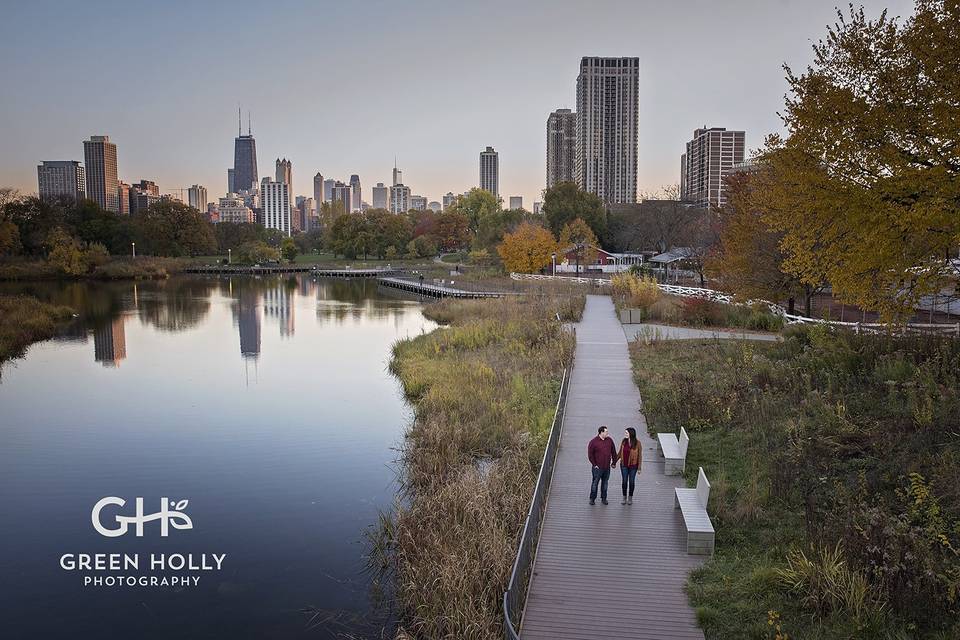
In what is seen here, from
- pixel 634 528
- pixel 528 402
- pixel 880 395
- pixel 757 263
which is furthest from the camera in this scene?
pixel 757 263

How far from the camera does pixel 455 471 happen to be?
51.7ft

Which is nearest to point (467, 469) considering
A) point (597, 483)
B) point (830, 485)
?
point (597, 483)

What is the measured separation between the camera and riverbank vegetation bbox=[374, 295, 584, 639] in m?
10.0

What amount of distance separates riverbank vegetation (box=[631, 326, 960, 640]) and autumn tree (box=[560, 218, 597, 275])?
5762cm

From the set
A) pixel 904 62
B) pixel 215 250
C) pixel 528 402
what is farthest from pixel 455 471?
pixel 215 250

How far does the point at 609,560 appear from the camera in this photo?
9.83 m

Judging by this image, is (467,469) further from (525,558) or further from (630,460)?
(525,558)

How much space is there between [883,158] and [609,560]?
10.8 metres

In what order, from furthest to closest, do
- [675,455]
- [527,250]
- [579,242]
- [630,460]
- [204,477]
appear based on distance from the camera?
[579,242], [527,250], [204,477], [675,455], [630,460]

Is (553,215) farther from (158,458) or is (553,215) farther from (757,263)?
(158,458)

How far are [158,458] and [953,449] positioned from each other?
17.0m

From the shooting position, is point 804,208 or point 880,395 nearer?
point 880,395

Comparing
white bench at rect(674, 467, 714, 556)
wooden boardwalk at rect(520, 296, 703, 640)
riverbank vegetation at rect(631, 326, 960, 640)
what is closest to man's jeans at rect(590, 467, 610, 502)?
wooden boardwalk at rect(520, 296, 703, 640)

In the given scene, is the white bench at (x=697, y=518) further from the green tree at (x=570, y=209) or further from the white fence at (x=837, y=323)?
the green tree at (x=570, y=209)
